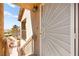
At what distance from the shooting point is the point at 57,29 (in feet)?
7.11

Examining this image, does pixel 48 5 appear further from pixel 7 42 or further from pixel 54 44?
pixel 7 42

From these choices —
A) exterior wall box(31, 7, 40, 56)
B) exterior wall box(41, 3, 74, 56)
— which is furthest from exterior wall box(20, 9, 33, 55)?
exterior wall box(41, 3, 74, 56)

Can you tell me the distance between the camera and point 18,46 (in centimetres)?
221

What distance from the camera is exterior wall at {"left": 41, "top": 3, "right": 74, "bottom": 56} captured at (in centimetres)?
208

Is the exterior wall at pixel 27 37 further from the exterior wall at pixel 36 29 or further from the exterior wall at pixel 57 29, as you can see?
the exterior wall at pixel 57 29

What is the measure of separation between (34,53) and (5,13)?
2.57ft

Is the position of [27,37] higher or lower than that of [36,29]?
lower

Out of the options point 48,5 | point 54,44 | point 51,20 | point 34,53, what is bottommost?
point 34,53

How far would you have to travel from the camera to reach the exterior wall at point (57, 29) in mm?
2082

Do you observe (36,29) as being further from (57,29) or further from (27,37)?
(57,29)

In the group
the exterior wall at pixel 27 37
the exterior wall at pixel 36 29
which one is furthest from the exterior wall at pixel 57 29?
the exterior wall at pixel 27 37

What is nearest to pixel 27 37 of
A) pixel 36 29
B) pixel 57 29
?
pixel 36 29

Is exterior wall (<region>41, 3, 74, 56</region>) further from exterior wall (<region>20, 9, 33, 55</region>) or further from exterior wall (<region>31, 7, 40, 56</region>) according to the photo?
exterior wall (<region>20, 9, 33, 55</region>)

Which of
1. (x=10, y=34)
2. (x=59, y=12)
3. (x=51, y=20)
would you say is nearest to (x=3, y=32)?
(x=10, y=34)
